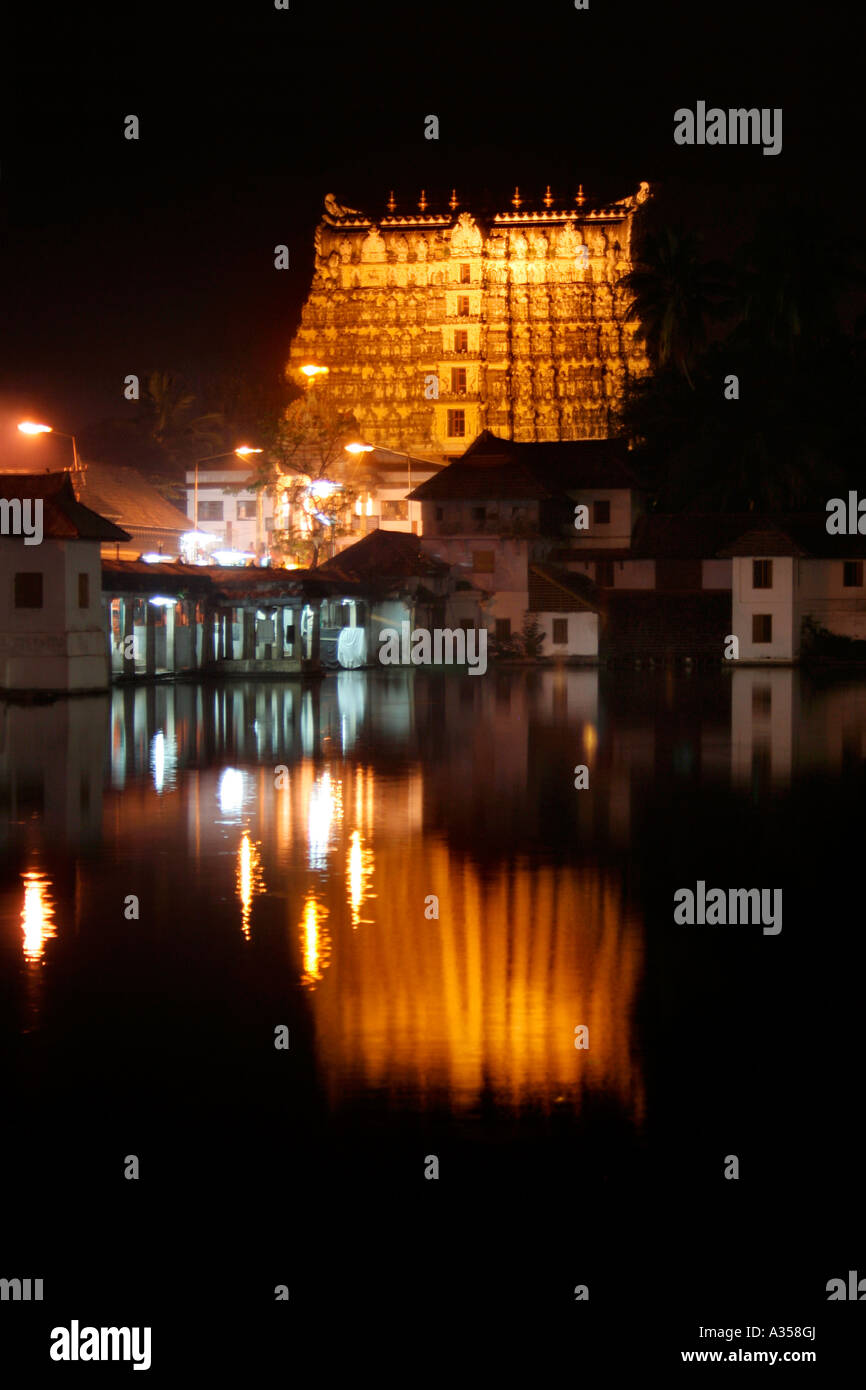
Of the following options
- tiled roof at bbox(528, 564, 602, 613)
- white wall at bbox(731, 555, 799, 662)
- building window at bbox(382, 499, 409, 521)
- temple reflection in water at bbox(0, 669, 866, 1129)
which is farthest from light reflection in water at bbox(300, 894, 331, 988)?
building window at bbox(382, 499, 409, 521)

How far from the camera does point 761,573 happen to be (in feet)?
208

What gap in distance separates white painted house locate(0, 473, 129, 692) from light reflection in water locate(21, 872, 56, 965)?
24714 millimetres

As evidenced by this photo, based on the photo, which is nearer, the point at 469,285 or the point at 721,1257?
the point at 721,1257

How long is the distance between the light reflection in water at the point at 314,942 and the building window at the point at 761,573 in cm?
5102

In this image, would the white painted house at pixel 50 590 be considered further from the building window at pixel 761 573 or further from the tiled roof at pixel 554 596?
the building window at pixel 761 573

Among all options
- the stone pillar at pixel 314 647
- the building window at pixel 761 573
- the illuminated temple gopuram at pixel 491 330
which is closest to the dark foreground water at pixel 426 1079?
the stone pillar at pixel 314 647

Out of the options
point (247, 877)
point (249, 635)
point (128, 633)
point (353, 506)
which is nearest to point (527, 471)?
point (353, 506)

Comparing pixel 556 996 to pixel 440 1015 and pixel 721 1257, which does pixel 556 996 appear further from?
pixel 721 1257

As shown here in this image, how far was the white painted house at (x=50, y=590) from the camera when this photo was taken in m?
39.3

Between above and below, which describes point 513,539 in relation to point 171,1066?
above
